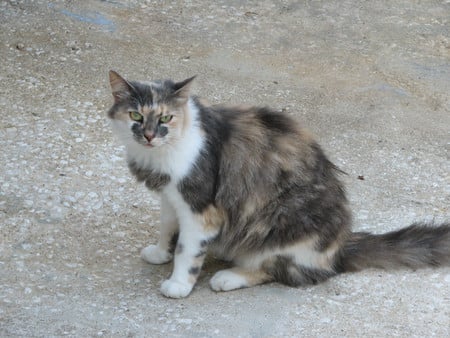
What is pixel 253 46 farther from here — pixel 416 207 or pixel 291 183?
pixel 291 183

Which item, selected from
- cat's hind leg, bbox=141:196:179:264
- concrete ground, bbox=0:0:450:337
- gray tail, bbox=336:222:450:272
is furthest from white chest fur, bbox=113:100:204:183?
gray tail, bbox=336:222:450:272

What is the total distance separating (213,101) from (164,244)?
6.69ft

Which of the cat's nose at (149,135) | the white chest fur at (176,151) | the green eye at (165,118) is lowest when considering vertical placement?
the white chest fur at (176,151)

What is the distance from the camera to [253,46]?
687 cm

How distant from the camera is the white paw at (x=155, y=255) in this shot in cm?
422

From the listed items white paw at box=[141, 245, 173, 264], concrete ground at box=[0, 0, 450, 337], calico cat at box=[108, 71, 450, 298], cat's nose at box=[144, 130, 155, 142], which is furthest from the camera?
white paw at box=[141, 245, 173, 264]

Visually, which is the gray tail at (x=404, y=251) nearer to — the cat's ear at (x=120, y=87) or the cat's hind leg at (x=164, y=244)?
the cat's hind leg at (x=164, y=244)

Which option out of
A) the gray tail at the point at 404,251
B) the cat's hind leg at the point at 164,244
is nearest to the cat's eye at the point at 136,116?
the cat's hind leg at the point at 164,244

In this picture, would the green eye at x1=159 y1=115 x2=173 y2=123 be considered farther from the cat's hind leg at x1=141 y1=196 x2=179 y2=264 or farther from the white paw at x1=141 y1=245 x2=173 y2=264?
the white paw at x1=141 y1=245 x2=173 y2=264

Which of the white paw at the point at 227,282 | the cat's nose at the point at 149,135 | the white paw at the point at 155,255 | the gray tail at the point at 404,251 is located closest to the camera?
the cat's nose at the point at 149,135

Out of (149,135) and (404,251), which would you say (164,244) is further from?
(404,251)

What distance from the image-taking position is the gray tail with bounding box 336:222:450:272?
4105mm

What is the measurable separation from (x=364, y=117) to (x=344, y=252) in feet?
6.81

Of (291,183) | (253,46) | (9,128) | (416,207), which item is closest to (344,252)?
(291,183)
